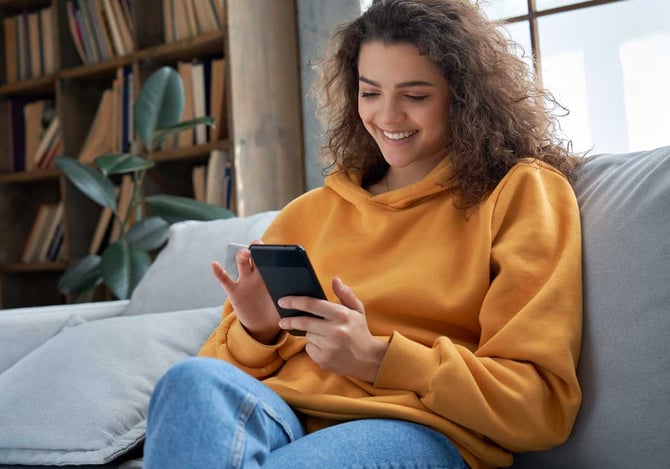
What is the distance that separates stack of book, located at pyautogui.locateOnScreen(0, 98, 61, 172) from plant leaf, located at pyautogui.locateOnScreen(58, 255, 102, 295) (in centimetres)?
79

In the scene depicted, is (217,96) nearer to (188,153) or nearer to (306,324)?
(188,153)

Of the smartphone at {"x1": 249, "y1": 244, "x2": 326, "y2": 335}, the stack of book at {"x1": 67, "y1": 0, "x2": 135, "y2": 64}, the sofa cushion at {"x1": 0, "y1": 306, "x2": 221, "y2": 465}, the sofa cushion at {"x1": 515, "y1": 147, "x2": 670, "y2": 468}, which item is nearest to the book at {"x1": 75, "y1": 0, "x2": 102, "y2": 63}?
the stack of book at {"x1": 67, "y1": 0, "x2": 135, "y2": 64}

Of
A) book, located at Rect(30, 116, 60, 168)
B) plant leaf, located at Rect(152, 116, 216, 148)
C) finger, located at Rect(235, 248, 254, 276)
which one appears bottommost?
finger, located at Rect(235, 248, 254, 276)

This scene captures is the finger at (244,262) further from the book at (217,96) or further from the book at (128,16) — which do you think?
the book at (128,16)

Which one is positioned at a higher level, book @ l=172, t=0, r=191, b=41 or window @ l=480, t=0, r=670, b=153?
book @ l=172, t=0, r=191, b=41

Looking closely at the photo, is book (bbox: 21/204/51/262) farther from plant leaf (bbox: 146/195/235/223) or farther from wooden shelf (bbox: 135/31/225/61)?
plant leaf (bbox: 146/195/235/223)

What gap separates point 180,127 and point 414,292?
183 cm

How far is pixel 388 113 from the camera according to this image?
1253 mm

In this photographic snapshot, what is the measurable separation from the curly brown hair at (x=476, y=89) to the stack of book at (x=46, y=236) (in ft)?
8.17

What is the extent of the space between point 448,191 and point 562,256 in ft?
0.75

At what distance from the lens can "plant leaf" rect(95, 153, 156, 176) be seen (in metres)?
2.79

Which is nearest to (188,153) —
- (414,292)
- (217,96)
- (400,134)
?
(217,96)

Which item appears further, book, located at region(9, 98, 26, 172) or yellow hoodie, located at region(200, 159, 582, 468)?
book, located at region(9, 98, 26, 172)

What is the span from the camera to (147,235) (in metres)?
2.83
